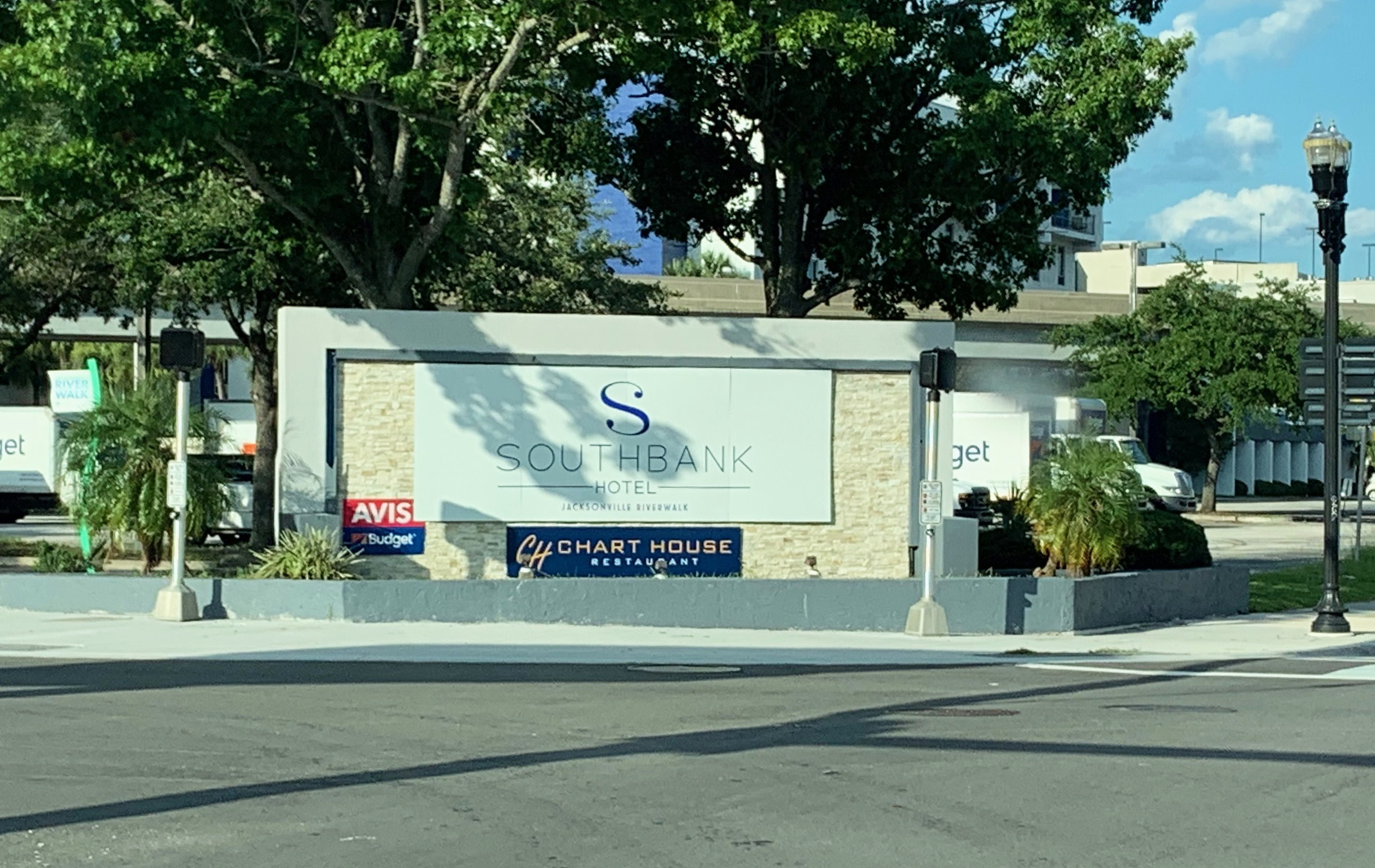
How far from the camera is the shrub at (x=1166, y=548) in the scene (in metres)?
23.5

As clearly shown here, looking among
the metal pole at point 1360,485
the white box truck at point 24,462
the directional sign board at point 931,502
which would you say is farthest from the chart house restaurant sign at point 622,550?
the white box truck at point 24,462

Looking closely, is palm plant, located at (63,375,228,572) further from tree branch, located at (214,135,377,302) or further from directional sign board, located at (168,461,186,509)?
tree branch, located at (214,135,377,302)

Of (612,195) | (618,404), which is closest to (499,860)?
(618,404)

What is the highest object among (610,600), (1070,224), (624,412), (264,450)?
(1070,224)

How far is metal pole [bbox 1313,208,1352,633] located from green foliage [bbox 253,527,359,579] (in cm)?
1122

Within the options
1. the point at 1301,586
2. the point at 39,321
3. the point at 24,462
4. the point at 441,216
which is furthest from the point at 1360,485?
the point at 24,462

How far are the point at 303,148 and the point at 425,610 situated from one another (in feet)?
19.0

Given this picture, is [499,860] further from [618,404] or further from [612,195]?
[612,195]

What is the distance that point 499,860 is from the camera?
797cm

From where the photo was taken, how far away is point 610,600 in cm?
1969

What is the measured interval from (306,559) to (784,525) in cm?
564

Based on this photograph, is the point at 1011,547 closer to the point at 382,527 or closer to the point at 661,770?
the point at 382,527

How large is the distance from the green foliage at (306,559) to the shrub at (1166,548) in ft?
32.9

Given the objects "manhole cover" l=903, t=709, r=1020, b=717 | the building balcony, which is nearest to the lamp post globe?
"manhole cover" l=903, t=709, r=1020, b=717
